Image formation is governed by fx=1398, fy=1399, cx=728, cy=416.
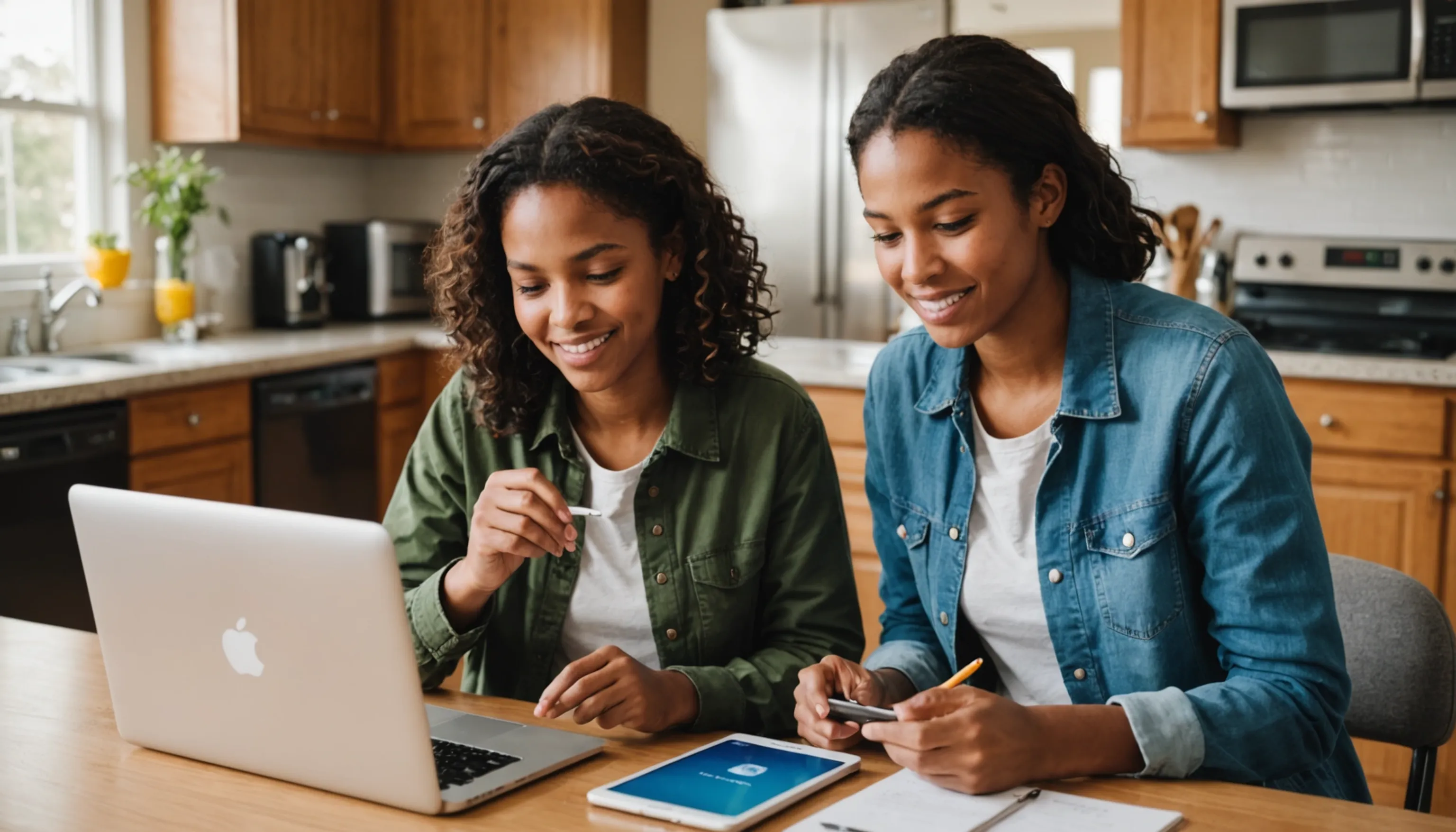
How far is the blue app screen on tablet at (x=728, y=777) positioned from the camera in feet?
3.59

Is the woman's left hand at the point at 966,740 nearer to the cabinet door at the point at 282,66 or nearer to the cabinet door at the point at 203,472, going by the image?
the cabinet door at the point at 203,472

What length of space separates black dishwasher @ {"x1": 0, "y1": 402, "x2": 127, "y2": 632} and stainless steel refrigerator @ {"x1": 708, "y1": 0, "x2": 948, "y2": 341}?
202 centimetres

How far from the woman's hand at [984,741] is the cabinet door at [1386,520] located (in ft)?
7.58

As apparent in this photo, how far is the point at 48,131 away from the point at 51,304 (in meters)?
0.56

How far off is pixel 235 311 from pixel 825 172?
202 cm

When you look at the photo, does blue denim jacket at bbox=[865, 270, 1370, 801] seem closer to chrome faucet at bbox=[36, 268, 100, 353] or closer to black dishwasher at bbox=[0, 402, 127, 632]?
black dishwasher at bbox=[0, 402, 127, 632]

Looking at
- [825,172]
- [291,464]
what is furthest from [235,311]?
[825,172]

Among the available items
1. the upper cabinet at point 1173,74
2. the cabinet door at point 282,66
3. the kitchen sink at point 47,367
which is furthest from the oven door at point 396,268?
the upper cabinet at point 1173,74

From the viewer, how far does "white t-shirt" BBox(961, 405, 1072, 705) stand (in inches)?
56.4

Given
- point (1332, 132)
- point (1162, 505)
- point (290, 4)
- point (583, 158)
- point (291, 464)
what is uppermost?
point (290, 4)

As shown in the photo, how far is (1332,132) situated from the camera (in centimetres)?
408

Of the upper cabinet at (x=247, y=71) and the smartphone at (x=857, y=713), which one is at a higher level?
the upper cabinet at (x=247, y=71)

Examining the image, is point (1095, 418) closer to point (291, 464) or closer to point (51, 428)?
point (51, 428)

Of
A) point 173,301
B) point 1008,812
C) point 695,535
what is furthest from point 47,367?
point 1008,812
